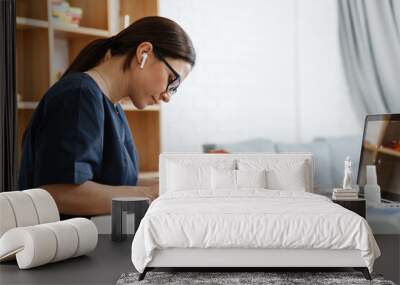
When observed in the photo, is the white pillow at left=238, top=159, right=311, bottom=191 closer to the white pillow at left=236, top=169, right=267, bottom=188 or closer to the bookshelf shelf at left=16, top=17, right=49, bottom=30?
the white pillow at left=236, top=169, right=267, bottom=188

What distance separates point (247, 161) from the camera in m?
5.33

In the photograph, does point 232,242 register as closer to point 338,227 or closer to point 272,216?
point 272,216

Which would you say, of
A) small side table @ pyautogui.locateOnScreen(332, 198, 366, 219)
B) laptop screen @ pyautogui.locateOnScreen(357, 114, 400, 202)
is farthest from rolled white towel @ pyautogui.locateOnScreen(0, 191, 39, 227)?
laptop screen @ pyautogui.locateOnScreen(357, 114, 400, 202)

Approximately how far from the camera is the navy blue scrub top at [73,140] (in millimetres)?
4969

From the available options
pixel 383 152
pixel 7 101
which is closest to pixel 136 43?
pixel 7 101

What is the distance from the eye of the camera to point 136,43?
5.36 m

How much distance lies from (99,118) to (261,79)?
1.55m

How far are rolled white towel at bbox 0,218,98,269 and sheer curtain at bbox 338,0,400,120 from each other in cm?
274

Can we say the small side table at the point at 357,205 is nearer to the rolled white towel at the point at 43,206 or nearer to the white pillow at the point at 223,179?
the white pillow at the point at 223,179

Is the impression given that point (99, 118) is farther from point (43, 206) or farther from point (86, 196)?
point (43, 206)

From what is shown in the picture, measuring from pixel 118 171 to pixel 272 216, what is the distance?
1696 millimetres

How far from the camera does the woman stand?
499 centimetres

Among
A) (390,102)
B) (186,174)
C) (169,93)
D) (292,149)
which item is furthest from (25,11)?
(390,102)

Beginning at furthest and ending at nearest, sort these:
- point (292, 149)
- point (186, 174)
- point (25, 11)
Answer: point (292, 149), point (25, 11), point (186, 174)
